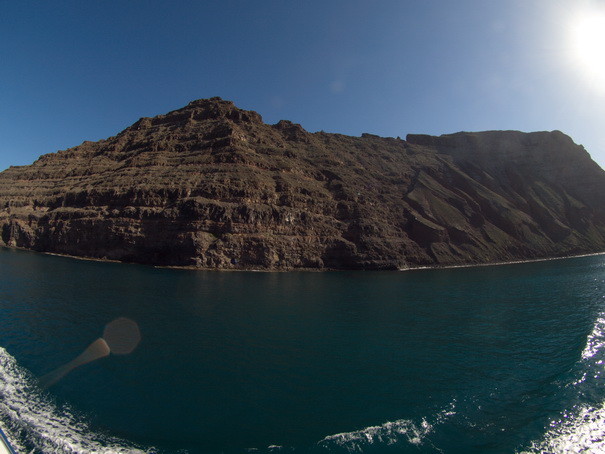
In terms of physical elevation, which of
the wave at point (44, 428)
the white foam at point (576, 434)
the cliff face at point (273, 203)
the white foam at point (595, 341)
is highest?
the cliff face at point (273, 203)

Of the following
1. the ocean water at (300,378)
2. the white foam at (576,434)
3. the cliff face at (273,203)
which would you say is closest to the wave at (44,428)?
the ocean water at (300,378)

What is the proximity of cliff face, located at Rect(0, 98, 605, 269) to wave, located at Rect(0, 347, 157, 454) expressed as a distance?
198ft

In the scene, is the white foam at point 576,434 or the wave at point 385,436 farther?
the white foam at point 576,434

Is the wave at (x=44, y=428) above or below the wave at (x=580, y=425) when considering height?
below

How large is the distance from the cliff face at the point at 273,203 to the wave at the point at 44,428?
198ft

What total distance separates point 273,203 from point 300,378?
72319mm

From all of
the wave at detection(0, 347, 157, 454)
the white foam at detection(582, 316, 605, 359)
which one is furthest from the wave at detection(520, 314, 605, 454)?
the wave at detection(0, 347, 157, 454)

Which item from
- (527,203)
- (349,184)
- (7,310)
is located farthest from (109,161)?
(527,203)

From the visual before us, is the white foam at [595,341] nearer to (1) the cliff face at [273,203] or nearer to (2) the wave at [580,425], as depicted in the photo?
(2) the wave at [580,425]

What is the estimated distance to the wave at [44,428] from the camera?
11.1m

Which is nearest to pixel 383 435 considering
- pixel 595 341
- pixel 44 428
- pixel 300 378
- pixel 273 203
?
pixel 300 378

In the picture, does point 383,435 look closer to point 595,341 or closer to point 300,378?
point 300,378

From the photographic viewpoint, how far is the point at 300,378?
698 inches

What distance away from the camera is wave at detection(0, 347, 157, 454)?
11063 millimetres
